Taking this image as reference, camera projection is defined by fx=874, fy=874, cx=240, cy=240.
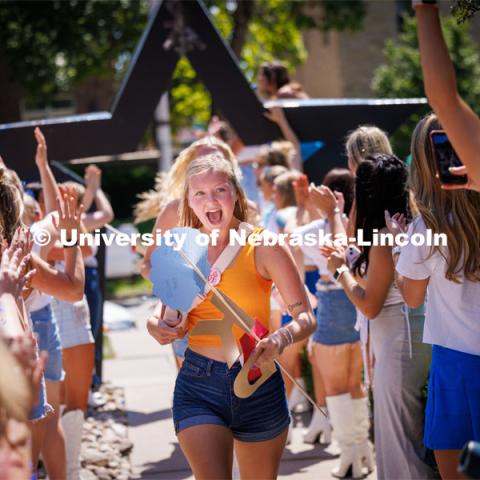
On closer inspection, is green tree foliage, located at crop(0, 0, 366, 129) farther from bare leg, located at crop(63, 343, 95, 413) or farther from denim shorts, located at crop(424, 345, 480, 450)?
denim shorts, located at crop(424, 345, 480, 450)

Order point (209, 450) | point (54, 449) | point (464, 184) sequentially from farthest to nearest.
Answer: point (54, 449) < point (209, 450) < point (464, 184)

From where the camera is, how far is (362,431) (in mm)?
5555

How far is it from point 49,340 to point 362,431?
6.93ft

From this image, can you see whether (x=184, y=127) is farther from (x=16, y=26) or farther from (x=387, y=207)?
(x=387, y=207)

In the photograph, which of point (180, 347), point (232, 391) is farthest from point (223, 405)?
point (180, 347)

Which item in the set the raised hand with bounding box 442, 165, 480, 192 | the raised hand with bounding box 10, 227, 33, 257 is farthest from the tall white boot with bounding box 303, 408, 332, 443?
the raised hand with bounding box 442, 165, 480, 192

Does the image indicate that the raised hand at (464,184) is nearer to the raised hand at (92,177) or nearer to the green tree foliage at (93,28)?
the raised hand at (92,177)

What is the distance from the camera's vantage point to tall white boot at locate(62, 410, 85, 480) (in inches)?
206

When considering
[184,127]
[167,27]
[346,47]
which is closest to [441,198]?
[167,27]

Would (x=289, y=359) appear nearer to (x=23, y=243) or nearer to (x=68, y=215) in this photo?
(x=68, y=215)

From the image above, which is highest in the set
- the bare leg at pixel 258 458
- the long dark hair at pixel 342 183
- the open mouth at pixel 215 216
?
the long dark hair at pixel 342 183

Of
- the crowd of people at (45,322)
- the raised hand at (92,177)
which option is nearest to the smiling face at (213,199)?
the crowd of people at (45,322)

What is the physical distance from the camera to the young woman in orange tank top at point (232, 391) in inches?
136

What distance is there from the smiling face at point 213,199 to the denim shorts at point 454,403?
3.60 feet
